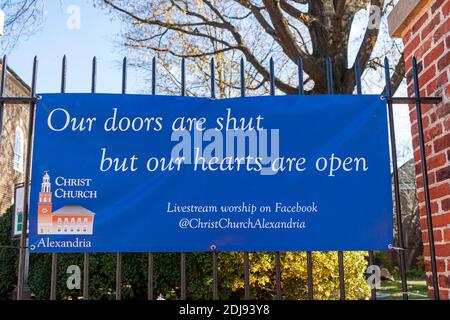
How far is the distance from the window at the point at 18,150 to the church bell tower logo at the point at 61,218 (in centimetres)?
1784

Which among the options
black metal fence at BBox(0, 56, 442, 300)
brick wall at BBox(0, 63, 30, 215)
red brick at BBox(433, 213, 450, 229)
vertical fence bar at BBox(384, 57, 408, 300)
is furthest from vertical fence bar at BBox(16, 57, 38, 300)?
brick wall at BBox(0, 63, 30, 215)

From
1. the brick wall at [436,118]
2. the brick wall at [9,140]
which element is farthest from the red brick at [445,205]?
the brick wall at [9,140]

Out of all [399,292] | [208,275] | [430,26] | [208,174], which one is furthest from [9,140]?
[430,26]

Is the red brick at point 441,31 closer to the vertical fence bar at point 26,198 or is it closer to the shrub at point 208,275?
the vertical fence bar at point 26,198

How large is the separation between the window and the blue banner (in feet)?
58.6

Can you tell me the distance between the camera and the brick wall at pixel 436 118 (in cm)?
312

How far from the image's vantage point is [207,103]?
3.43 metres

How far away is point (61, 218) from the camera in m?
3.23

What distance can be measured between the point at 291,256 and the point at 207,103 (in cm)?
322

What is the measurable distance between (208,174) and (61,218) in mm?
1072

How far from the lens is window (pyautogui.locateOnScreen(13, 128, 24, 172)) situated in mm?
19769

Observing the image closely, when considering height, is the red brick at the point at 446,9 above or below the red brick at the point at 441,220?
above

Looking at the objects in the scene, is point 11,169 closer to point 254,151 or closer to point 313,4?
point 313,4

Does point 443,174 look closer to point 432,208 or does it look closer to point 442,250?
point 432,208
